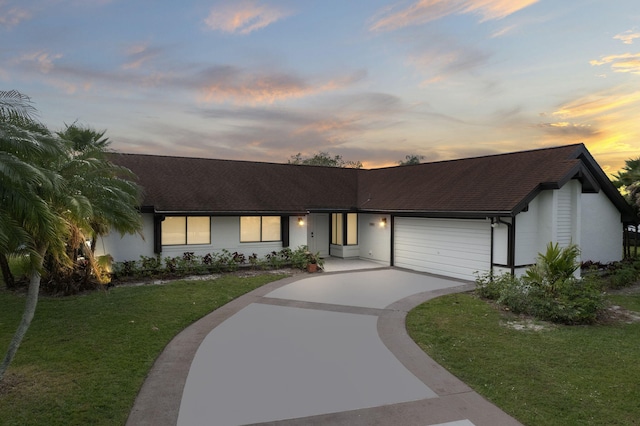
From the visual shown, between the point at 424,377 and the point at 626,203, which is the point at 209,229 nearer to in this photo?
the point at 424,377

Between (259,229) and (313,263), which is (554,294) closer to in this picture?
(313,263)

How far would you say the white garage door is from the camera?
46.1 ft

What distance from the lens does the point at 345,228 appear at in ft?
65.7

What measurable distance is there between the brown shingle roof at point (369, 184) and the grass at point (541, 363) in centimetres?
513

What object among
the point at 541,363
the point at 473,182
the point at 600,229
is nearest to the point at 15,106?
the point at 541,363

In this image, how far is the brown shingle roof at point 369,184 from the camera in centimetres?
1396

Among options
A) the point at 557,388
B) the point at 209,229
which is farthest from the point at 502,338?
the point at 209,229

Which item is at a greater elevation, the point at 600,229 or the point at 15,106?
the point at 15,106

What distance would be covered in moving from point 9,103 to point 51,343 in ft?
14.9

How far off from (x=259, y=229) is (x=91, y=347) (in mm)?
10722

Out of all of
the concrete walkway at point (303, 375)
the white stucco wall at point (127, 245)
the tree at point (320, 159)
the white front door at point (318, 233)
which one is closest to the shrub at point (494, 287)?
the concrete walkway at point (303, 375)

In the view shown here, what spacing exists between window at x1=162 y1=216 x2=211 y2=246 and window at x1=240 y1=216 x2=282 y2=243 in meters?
1.56

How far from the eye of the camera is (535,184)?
1337 centimetres

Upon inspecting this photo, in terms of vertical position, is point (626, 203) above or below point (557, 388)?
above
